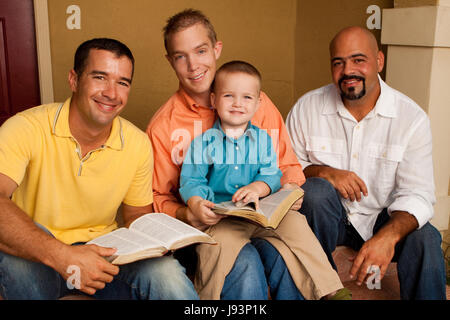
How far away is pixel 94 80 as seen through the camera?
196 centimetres

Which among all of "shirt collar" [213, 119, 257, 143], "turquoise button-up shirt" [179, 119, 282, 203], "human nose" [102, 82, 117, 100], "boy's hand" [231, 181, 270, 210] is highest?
"human nose" [102, 82, 117, 100]

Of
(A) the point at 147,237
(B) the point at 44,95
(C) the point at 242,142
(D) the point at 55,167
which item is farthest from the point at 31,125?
(B) the point at 44,95

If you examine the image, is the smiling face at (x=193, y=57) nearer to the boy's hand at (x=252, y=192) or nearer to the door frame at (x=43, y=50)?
the boy's hand at (x=252, y=192)

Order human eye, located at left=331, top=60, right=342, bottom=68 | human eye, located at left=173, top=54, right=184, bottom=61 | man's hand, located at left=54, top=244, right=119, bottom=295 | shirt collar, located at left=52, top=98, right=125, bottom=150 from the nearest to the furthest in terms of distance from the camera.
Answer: man's hand, located at left=54, top=244, right=119, bottom=295
shirt collar, located at left=52, top=98, right=125, bottom=150
human eye, located at left=173, top=54, right=184, bottom=61
human eye, located at left=331, top=60, right=342, bottom=68

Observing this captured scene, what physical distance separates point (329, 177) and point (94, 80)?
1260 millimetres

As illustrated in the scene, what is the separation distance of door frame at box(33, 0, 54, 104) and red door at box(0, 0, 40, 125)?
0.07 meters

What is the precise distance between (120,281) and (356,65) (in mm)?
1574

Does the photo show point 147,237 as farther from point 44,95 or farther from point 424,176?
point 44,95

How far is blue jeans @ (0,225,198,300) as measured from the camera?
176cm

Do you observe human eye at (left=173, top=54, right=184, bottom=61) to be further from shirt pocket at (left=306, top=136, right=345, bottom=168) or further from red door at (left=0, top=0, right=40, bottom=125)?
red door at (left=0, top=0, right=40, bottom=125)

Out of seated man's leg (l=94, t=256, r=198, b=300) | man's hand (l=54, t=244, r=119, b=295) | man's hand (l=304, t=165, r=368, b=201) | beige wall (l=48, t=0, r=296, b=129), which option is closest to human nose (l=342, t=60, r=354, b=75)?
man's hand (l=304, t=165, r=368, b=201)

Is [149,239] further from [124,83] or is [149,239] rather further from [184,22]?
[184,22]

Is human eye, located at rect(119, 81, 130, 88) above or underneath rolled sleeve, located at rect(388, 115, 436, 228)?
above

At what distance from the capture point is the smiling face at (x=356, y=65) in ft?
8.27
